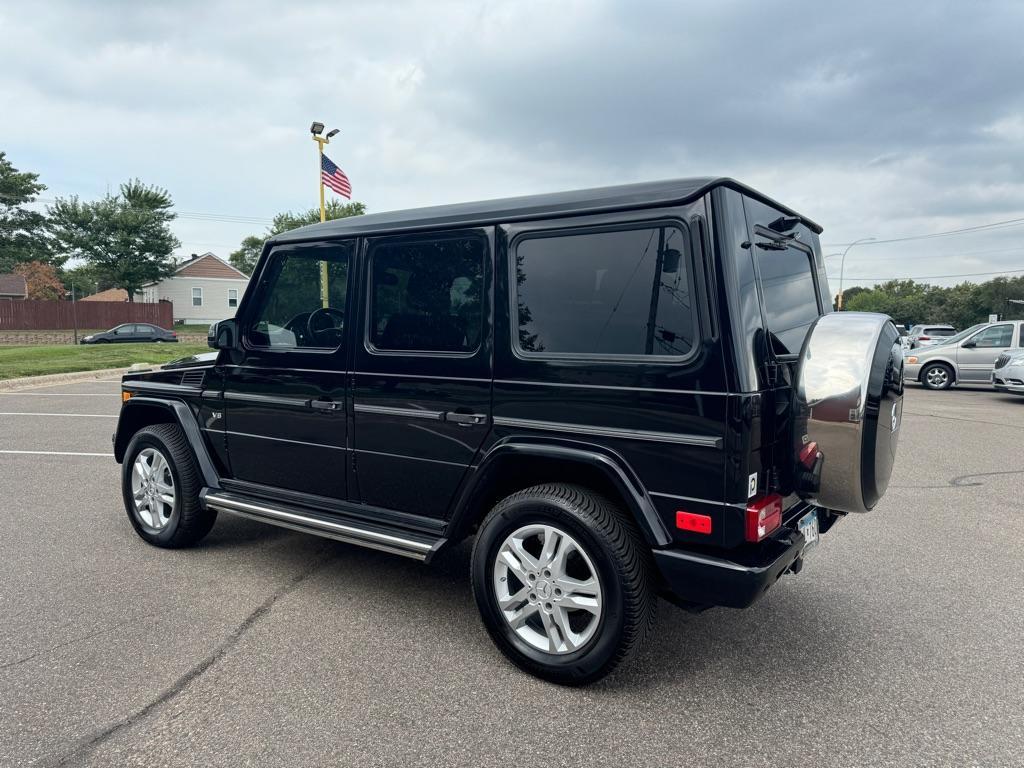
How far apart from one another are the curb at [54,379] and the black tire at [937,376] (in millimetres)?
17672

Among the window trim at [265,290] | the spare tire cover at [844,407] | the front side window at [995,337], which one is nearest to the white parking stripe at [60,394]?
the window trim at [265,290]

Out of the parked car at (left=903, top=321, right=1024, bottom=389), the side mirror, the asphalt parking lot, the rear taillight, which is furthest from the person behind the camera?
the parked car at (left=903, top=321, right=1024, bottom=389)

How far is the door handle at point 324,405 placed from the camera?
3.61 meters

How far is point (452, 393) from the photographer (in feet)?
10.5

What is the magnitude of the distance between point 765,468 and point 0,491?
6398 mm

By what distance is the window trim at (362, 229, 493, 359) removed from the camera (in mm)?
3172

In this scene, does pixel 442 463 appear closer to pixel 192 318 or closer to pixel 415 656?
pixel 415 656

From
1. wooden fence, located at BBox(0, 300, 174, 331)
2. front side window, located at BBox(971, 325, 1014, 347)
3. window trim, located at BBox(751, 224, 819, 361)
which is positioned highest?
wooden fence, located at BBox(0, 300, 174, 331)

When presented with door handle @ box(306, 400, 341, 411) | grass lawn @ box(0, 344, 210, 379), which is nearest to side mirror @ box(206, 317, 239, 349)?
door handle @ box(306, 400, 341, 411)

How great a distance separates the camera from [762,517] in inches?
103

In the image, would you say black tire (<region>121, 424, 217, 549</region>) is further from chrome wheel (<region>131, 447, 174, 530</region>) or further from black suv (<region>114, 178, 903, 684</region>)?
black suv (<region>114, 178, 903, 684</region>)

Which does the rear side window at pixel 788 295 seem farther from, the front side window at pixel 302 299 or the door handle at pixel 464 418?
the front side window at pixel 302 299

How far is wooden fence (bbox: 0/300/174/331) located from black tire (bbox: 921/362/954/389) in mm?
40022

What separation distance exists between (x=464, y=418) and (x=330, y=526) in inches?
39.9
